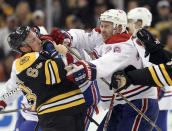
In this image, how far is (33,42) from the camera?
3199 mm

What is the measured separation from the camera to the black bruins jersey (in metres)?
3.00

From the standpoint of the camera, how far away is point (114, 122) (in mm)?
3398

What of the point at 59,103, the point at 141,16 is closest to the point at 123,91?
the point at 59,103

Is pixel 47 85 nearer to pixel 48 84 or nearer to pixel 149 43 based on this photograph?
pixel 48 84

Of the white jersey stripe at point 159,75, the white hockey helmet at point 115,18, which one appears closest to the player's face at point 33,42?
the white hockey helmet at point 115,18

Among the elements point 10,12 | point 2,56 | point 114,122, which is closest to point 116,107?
point 114,122

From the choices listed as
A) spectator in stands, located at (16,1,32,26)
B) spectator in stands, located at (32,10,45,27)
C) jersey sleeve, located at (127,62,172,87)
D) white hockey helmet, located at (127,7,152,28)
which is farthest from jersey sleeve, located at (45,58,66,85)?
spectator in stands, located at (16,1,32,26)

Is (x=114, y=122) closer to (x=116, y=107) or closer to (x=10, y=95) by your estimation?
(x=116, y=107)

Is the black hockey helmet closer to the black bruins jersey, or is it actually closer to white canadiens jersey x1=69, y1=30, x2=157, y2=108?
the black bruins jersey

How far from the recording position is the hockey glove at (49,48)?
3.14 m

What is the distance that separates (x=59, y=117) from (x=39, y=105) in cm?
15

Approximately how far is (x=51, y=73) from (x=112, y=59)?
386 mm

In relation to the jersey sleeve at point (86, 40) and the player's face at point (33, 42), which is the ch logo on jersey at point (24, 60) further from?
the jersey sleeve at point (86, 40)

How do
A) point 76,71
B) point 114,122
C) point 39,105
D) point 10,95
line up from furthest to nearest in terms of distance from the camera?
point 10,95 → point 114,122 → point 39,105 → point 76,71
